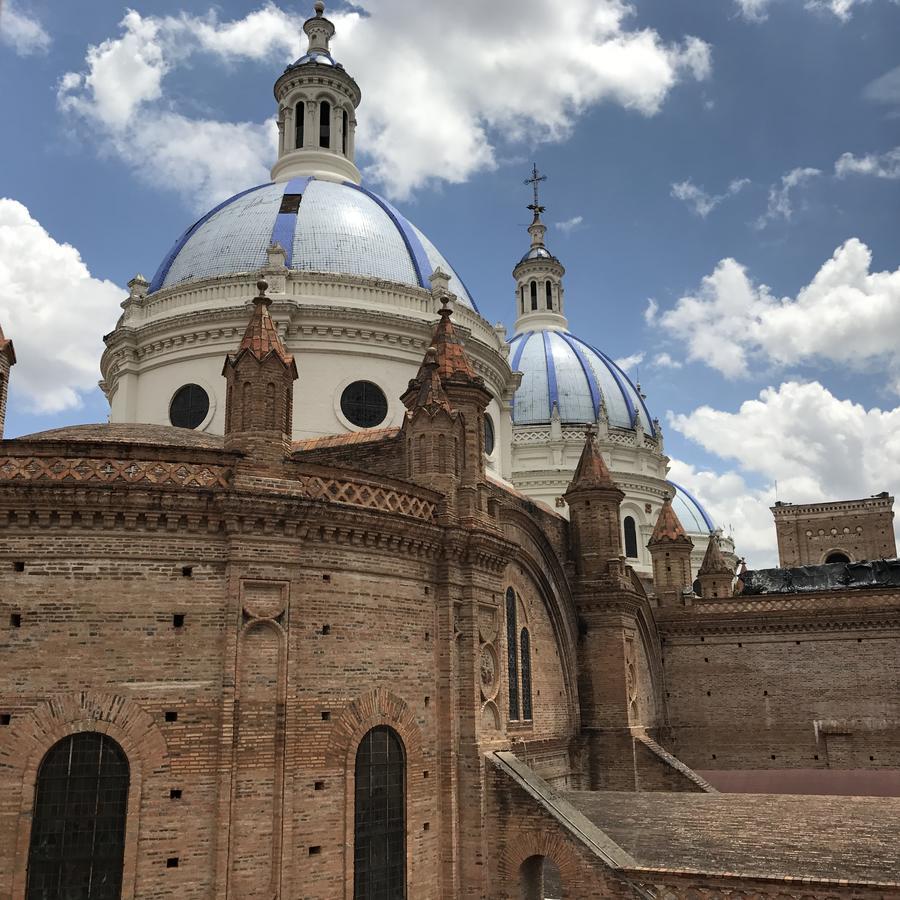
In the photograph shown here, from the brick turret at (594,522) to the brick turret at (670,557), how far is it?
25.9 ft

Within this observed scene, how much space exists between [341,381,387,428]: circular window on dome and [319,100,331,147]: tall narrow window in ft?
44.8

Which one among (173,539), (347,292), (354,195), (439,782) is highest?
(354,195)

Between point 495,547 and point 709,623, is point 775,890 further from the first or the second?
point 709,623

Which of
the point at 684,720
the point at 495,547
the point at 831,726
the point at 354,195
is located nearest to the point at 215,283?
the point at 354,195

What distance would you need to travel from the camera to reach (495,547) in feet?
62.6

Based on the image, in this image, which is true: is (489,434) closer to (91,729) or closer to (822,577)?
(822,577)

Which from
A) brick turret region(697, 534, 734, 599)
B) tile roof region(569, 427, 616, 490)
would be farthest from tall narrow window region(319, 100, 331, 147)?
brick turret region(697, 534, 734, 599)

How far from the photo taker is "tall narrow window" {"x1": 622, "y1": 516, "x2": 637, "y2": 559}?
47156mm

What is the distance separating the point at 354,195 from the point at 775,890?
25.5 meters

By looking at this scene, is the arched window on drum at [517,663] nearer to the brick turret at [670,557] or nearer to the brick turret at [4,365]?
the brick turret at [4,365]

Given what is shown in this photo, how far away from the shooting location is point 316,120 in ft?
120

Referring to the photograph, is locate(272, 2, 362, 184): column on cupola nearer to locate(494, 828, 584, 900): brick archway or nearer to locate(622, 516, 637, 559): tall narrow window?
locate(622, 516, 637, 559): tall narrow window

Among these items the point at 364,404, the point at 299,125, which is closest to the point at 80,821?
the point at 364,404

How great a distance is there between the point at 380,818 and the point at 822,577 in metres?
29.5
